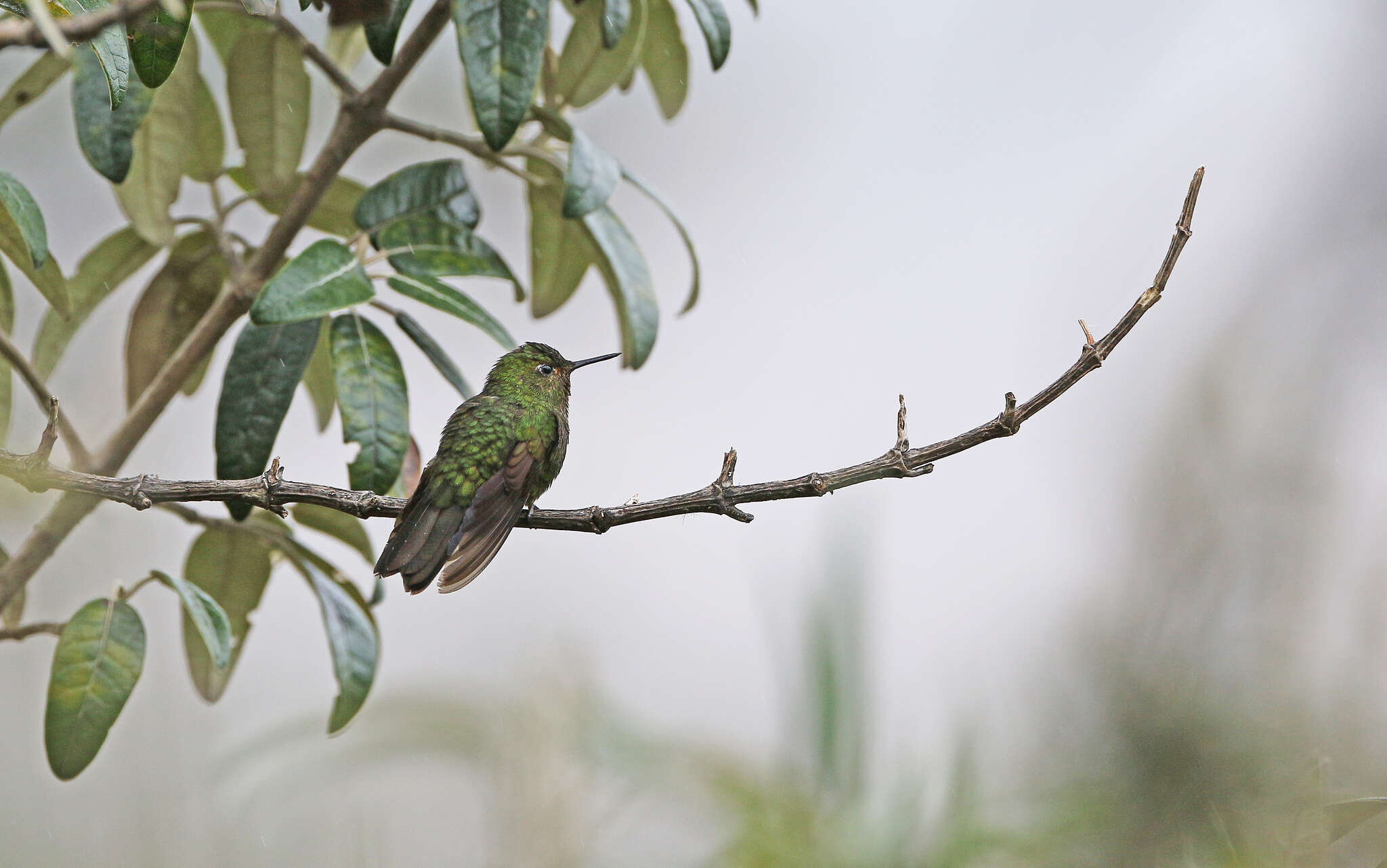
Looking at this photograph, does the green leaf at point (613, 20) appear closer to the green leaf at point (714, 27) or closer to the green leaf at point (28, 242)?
→ the green leaf at point (714, 27)

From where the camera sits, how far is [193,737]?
3.00 m

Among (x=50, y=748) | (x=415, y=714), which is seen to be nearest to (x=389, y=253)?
(x=50, y=748)

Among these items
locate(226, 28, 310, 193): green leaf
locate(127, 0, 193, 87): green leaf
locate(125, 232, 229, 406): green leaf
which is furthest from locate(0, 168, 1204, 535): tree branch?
locate(226, 28, 310, 193): green leaf

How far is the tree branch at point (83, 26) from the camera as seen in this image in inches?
15.9

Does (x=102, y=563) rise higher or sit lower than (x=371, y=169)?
lower

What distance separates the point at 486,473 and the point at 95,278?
0.59 metres

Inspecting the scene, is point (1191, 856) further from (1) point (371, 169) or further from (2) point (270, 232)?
(1) point (371, 169)

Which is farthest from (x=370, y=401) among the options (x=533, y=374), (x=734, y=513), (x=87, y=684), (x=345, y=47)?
(x=345, y=47)

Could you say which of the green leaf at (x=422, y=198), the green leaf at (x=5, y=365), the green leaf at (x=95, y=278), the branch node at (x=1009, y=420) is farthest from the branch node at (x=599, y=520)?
the green leaf at (x=95, y=278)

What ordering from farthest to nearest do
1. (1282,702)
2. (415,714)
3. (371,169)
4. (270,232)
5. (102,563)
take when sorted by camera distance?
(371,169) → (102,563) → (415,714) → (1282,702) → (270,232)

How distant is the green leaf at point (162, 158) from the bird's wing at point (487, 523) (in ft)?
1.64

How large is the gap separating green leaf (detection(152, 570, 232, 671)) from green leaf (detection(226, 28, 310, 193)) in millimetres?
497

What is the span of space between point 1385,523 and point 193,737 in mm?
2968

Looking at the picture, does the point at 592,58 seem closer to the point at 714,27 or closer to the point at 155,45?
the point at 714,27
